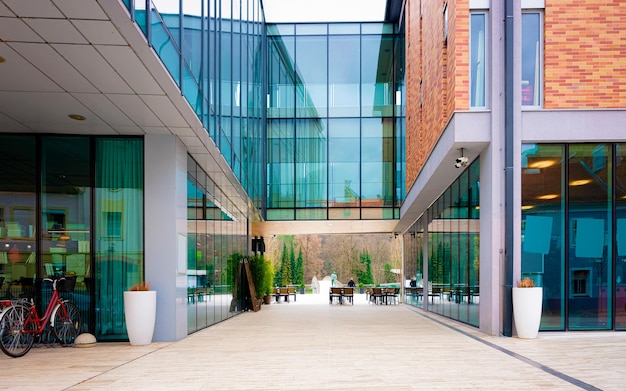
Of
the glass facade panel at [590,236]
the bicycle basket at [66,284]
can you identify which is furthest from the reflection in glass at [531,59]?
the bicycle basket at [66,284]

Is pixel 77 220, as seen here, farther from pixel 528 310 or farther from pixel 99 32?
pixel 528 310

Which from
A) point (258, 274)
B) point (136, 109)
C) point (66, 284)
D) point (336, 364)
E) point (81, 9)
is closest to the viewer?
point (81, 9)

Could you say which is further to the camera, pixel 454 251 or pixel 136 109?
pixel 454 251

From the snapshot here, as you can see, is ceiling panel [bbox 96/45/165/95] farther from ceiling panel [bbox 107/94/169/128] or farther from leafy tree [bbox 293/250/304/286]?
leafy tree [bbox 293/250/304/286]

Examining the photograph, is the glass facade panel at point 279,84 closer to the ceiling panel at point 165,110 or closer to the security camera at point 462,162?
the security camera at point 462,162

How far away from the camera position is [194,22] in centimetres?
1090

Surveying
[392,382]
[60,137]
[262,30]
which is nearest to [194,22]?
[60,137]

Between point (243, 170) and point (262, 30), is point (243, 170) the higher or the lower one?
the lower one

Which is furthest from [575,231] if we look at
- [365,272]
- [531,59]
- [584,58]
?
[365,272]

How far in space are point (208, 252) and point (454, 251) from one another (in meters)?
6.43

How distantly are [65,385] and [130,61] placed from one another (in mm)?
3749

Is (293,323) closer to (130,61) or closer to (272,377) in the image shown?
(272,377)

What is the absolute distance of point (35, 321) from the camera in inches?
396

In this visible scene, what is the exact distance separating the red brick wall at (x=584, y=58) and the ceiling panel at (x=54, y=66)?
329 inches
